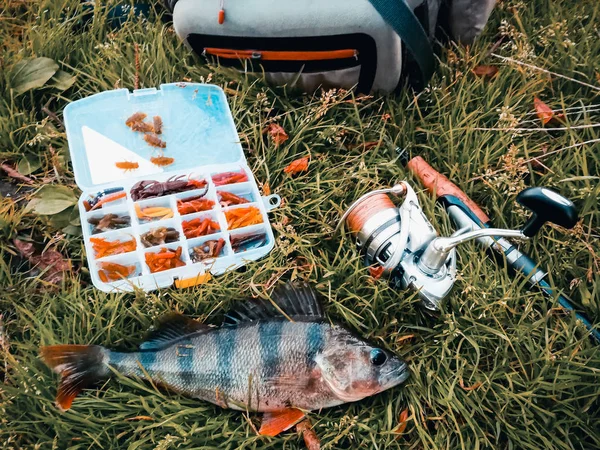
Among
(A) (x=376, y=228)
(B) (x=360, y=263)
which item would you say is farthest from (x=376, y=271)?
(A) (x=376, y=228)

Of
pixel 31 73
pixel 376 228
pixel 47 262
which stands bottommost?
pixel 47 262

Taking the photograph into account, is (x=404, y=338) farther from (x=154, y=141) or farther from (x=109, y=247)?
(x=154, y=141)

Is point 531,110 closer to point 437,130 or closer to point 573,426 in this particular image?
point 437,130

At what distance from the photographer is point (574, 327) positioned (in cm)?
260

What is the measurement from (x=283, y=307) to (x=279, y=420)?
1.58 feet

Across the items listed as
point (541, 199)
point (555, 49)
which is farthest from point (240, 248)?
point (555, 49)

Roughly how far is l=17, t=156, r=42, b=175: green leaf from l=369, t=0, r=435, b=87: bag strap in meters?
1.93

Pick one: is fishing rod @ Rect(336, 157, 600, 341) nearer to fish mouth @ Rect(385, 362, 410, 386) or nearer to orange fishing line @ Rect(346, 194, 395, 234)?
orange fishing line @ Rect(346, 194, 395, 234)

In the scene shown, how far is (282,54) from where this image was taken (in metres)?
3.07

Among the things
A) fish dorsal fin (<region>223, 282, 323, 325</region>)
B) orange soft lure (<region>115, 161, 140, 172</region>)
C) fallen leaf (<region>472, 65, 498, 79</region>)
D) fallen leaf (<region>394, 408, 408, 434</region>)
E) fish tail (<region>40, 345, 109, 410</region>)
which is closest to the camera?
fish tail (<region>40, 345, 109, 410</region>)

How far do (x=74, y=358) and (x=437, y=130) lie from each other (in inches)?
86.0

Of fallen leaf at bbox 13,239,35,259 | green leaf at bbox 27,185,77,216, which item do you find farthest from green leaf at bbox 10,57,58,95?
fallen leaf at bbox 13,239,35,259

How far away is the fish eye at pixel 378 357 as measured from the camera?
7.93 ft

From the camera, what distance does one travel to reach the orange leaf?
3.24 metres
